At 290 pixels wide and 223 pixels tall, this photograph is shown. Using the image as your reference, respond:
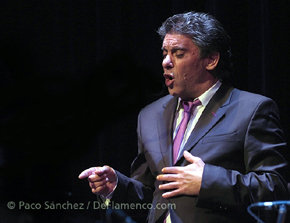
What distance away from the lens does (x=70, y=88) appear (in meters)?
2.63

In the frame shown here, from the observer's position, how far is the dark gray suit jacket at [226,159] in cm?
171

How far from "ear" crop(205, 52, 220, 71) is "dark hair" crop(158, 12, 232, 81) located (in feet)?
0.06

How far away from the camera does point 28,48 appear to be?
106 inches

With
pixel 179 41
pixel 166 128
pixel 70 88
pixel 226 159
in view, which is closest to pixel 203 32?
pixel 179 41

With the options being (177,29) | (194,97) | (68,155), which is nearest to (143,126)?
(194,97)

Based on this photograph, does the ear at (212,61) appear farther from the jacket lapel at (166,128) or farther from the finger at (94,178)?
the finger at (94,178)

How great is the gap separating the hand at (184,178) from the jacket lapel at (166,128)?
153mm

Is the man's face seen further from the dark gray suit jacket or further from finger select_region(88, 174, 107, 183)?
finger select_region(88, 174, 107, 183)

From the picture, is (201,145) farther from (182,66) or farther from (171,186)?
(182,66)

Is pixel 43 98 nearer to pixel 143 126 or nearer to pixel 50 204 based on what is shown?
pixel 50 204

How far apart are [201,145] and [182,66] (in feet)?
1.22

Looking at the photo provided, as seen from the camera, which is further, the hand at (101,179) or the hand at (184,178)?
the hand at (101,179)

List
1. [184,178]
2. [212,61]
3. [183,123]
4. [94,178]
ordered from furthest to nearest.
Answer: [212,61]
[183,123]
[94,178]
[184,178]

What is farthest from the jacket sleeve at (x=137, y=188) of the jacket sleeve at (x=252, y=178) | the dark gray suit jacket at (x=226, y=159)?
the jacket sleeve at (x=252, y=178)
